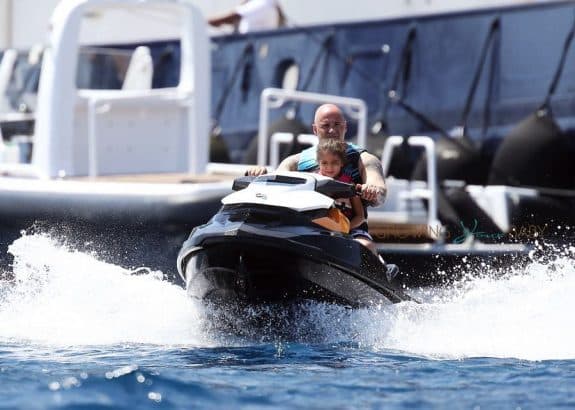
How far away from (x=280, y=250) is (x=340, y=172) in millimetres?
831

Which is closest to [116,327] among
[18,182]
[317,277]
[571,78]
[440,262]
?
[317,277]

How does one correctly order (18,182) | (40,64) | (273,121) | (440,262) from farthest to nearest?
1. (273,121)
2. (40,64)
3. (440,262)
4. (18,182)

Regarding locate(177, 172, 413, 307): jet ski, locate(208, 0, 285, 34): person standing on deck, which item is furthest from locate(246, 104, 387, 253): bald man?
locate(208, 0, 285, 34): person standing on deck

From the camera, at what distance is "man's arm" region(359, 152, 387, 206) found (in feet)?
21.2

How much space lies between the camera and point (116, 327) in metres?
6.95

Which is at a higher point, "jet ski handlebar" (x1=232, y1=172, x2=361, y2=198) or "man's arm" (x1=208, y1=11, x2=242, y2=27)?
"man's arm" (x1=208, y1=11, x2=242, y2=27)

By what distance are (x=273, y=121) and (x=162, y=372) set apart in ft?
29.9

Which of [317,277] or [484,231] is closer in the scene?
[317,277]

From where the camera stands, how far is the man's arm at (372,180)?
645 cm

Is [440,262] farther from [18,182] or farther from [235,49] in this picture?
[235,49]

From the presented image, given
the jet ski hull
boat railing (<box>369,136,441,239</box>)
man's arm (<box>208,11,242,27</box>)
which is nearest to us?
the jet ski hull

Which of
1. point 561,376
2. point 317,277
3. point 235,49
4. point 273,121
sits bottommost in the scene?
point 561,376

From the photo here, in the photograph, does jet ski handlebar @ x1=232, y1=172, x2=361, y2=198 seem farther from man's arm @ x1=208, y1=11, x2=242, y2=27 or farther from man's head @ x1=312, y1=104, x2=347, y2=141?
man's arm @ x1=208, y1=11, x2=242, y2=27

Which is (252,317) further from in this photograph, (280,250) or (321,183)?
(321,183)
